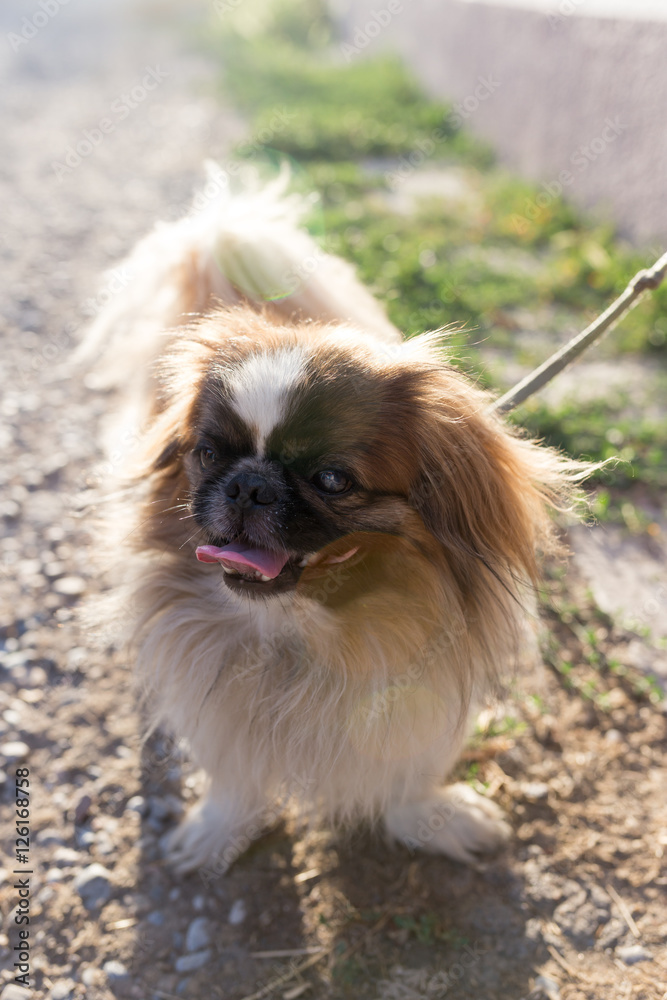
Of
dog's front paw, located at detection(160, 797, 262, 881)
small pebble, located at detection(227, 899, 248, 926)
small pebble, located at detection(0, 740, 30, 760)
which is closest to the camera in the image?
small pebble, located at detection(227, 899, 248, 926)

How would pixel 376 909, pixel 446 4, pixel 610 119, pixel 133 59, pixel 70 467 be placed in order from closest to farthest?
pixel 376 909
pixel 70 467
pixel 610 119
pixel 446 4
pixel 133 59

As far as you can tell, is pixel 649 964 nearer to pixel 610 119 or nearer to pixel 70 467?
pixel 70 467

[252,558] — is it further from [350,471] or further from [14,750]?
[14,750]

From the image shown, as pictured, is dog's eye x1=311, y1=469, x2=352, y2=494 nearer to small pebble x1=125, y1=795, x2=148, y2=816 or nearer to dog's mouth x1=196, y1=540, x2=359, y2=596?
dog's mouth x1=196, y1=540, x2=359, y2=596

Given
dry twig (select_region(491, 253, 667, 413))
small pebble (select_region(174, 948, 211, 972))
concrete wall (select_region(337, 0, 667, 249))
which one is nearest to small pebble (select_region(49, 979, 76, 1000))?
small pebble (select_region(174, 948, 211, 972))

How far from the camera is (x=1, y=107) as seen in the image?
30.1 feet

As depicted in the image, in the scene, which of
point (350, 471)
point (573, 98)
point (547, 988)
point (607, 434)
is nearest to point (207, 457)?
point (350, 471)

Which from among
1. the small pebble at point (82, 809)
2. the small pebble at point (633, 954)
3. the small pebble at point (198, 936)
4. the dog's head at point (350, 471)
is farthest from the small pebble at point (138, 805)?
the small pebble at point (633, 954)

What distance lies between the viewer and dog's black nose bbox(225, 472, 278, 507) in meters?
1.51

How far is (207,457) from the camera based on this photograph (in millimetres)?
1689

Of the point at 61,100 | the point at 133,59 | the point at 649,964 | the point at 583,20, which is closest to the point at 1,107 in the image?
the point at 61,100

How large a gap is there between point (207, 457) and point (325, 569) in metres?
0.38

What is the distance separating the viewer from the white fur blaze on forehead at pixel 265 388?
1526 millimetres

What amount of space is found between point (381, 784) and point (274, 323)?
4.15 ft
